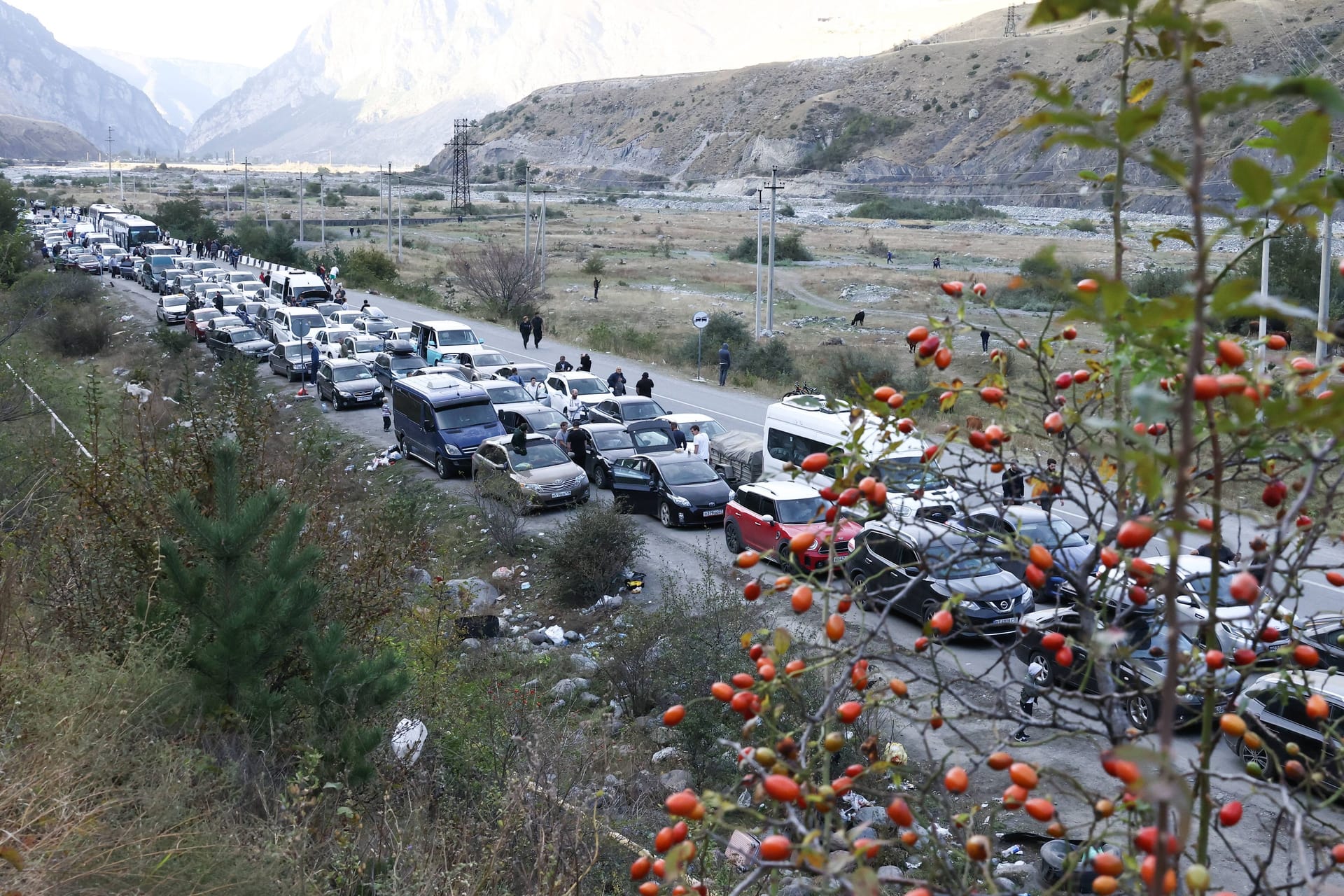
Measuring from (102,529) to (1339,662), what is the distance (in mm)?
11712

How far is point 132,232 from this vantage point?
72688mm

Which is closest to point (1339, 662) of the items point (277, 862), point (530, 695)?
point (530, 695)

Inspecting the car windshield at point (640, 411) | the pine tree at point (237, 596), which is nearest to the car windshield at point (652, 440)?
the car windshield at point (640, 411)

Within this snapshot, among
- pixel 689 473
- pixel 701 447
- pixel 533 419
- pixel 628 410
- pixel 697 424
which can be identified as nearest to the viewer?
pixel 689 473

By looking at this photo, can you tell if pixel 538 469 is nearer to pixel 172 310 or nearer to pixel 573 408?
pixel 573 408

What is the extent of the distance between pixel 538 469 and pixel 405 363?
12070 mm

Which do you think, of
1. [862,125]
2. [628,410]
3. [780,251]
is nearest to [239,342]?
[628,410]

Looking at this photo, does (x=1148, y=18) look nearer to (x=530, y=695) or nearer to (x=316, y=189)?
(x=530, y=695)

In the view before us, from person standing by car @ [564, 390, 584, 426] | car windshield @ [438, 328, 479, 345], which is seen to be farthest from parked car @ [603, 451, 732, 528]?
car windshield @ [438, 328, 479, 345]

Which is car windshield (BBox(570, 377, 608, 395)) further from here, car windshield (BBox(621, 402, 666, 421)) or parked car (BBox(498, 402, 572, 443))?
car windshield (BBox(621, 402, 666, 421))

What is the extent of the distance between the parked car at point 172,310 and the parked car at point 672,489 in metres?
28.8

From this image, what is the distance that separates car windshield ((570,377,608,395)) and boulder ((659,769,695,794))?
17.1 meters

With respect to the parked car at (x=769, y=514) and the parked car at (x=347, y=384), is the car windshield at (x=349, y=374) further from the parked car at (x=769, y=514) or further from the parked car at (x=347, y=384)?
the parked car at (x=769, y=514)

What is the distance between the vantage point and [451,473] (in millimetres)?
23016
